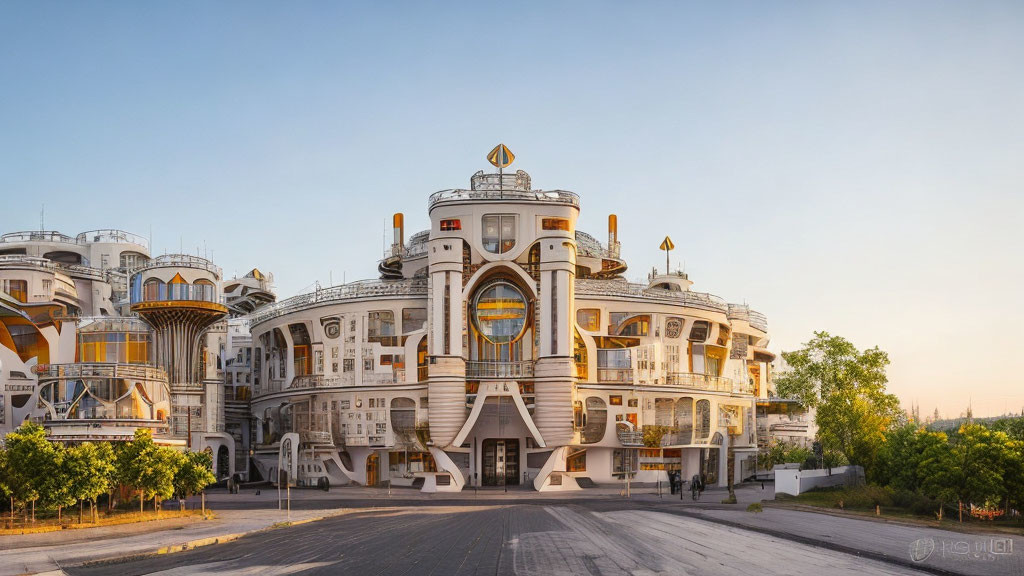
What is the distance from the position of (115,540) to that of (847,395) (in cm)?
5427

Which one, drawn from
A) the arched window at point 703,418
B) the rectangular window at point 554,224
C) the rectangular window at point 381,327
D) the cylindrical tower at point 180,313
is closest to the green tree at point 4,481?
the cylindrical tower at point 180,313

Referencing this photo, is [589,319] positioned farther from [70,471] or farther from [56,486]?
[56,486]

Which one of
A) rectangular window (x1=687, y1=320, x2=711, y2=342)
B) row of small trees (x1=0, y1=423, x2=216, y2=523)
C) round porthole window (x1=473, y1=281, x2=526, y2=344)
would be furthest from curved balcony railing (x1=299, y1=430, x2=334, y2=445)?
rectangular window (x1=687, y1=320, x2=711, y2=342)

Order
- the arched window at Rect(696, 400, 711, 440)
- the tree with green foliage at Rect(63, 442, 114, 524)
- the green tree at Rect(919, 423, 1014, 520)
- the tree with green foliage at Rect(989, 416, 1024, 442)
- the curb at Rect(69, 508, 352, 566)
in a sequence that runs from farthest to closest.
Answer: the arched window at Rect(696, 400, 711, 440), the tree with green foliage at Rect(989, 416, 1024, 442), the tree with green foliage at Rect(63, 442, 114, 524), the green tree at Rect(919, 423, 1014, 520), the curb at Rect(69, 508, 352, 566)

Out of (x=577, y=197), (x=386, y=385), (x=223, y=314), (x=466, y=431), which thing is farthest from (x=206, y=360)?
(x=577, y=197)

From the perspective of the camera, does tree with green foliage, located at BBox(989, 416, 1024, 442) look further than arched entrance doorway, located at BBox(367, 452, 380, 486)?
No

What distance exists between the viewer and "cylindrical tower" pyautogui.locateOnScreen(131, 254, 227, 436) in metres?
93.3


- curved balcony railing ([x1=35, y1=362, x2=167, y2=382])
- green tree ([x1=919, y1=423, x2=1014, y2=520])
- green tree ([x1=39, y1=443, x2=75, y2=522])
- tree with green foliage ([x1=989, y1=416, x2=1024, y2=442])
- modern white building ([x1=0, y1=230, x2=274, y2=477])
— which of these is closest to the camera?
green tree ([x1=39, y1=443, x2=75, y2=522])

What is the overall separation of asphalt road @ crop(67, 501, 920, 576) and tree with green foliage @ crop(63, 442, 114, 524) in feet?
38.7

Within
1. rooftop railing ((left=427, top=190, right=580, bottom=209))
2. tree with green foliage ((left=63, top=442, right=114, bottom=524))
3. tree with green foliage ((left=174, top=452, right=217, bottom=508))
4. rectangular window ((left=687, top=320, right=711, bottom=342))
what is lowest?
tree with green foliage ((left=174, top=452, right=217, bottom=508))

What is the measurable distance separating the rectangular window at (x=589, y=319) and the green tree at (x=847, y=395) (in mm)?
25335

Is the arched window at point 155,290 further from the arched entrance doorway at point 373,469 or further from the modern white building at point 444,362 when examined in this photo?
the arched entrance doorway at point 373,469

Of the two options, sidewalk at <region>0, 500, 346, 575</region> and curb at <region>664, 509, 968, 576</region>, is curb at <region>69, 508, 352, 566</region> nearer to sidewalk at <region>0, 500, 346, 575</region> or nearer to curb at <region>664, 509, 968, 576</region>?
sidewalk at <region>0, 500, 346, 575</region>

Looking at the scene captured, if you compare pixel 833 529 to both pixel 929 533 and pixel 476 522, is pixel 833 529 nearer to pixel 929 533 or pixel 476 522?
pixel 929 533
